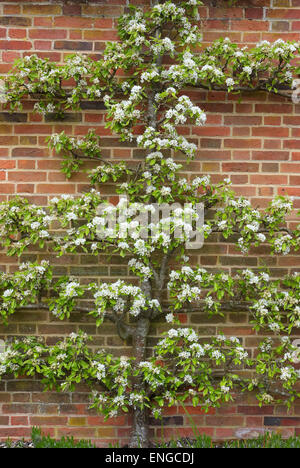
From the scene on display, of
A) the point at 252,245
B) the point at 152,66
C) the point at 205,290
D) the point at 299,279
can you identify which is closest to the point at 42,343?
the point at 205,290

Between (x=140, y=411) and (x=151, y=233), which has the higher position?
(x=151, y=233)

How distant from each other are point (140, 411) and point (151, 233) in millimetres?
1039

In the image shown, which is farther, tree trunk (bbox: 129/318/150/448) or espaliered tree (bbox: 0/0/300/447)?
tree trunk (bbox: 129/318/150/448)

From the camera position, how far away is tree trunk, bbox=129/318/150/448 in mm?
2527

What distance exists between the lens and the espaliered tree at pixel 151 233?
239 cm

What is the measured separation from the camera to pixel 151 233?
238cm

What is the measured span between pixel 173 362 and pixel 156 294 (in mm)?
410

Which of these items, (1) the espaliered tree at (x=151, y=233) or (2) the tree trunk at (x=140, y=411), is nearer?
(1) the espaliered tree at (x=151, y=233)

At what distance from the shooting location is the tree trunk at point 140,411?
2527mm

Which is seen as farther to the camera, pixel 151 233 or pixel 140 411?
pixel 140 411

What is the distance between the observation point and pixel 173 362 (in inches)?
102

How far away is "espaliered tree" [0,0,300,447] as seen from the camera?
2.39 meters
